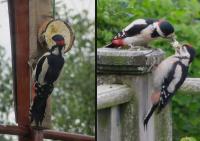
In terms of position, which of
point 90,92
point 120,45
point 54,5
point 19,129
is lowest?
point 19,129

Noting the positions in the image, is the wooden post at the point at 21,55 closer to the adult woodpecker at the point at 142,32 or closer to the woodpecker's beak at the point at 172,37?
the adult woodpecker at the point at 142,32

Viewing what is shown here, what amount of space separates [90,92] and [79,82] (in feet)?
0.35

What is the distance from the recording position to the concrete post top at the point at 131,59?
1.56m

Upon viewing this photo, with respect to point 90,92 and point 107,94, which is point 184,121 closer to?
point 107,94

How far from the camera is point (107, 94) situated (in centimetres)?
155

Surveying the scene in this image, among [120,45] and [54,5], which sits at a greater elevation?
[54,5]

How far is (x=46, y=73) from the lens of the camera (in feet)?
5.81

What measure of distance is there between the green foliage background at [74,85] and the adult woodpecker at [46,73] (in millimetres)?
28

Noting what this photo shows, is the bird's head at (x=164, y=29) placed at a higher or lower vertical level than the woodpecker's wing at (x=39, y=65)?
higher

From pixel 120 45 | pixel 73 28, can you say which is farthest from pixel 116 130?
pixel 73 28

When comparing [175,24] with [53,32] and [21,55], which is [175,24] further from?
[21,55]

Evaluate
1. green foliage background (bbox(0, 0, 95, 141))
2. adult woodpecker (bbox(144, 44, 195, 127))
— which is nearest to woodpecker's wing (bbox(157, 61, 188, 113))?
adult woodpecker (bbox(144, 44, 195, 127))

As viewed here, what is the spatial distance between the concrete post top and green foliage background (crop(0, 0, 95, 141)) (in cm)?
17

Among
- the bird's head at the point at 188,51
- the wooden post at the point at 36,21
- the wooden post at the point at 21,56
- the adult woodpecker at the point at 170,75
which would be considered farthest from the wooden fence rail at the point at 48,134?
the bird's head at the point at 188,51
